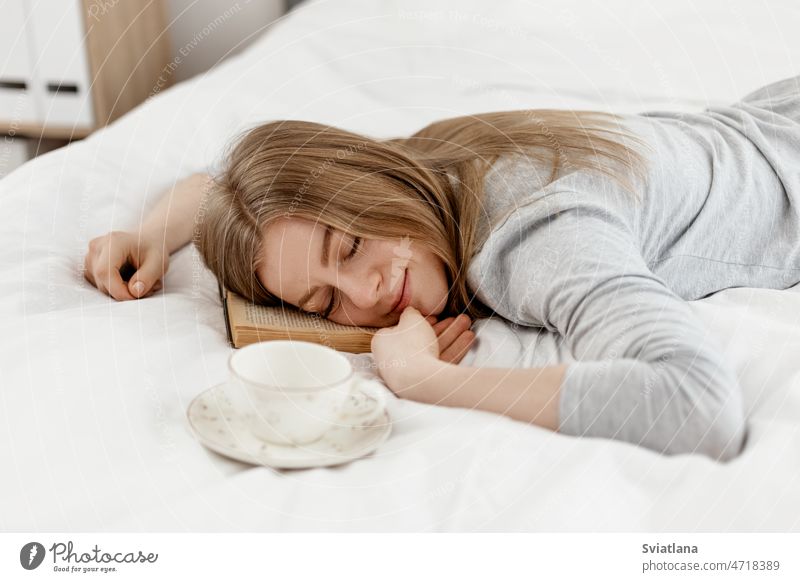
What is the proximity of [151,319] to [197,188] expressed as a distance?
0.76 ft

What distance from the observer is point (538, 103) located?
1006 millimetres

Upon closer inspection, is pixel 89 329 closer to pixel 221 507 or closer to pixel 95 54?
pixel 221 507

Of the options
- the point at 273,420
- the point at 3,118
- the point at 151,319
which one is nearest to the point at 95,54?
the point at 3,118

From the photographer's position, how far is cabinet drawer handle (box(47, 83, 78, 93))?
1.43 m

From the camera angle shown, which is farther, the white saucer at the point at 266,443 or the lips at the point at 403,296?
the lips at the point at 403,296

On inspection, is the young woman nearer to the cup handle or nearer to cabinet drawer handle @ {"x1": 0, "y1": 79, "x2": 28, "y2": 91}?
the cup handle

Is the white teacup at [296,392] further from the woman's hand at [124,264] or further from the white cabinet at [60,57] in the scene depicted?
the white cabinet at [60,57]

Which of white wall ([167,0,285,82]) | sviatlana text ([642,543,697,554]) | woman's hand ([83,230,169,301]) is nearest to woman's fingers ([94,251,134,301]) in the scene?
woman's hand ([83,230,169,301])

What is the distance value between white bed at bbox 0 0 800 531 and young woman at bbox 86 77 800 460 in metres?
0.02

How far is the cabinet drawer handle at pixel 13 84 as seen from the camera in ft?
4.74

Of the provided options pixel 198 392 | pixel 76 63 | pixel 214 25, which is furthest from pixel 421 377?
pixel 76 63

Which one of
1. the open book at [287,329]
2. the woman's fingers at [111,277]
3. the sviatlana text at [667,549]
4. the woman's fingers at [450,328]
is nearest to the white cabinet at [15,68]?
the woman's fingers at [111,277]

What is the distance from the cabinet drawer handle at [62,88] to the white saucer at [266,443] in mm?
1163

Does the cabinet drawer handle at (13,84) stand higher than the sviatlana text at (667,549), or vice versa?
the sviatlana text at (667,549)
